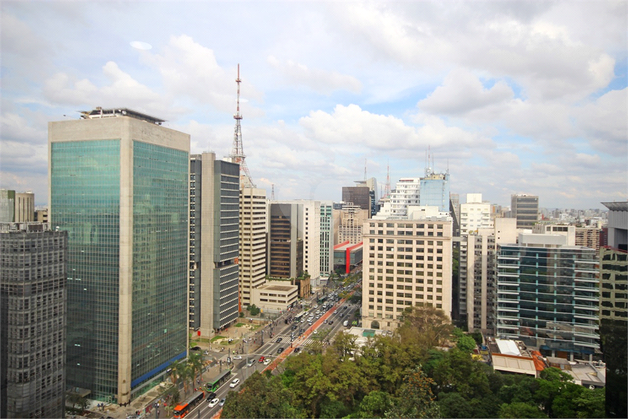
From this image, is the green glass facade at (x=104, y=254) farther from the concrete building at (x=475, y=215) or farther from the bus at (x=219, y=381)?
the concrete building at (x=475, y=215)

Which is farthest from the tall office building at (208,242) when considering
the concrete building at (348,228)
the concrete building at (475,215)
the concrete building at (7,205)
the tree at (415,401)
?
the concrete building at (348,228)

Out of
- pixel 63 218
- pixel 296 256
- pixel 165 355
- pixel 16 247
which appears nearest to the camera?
pixel 16 247

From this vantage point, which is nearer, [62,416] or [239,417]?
[239,417]

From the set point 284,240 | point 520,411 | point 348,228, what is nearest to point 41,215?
point 284,240

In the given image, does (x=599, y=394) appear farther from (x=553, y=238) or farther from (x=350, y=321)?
(x=350, y=321)

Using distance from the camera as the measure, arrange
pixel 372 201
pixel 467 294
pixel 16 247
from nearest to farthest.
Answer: pixel 16 247 → pixel 467 294 → pixel 372 201

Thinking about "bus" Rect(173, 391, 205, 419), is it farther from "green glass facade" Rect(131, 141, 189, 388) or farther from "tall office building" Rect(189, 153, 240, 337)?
"tall office building" Rect(189, 153, 240, 337)

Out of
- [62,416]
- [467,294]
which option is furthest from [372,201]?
[62,416]
